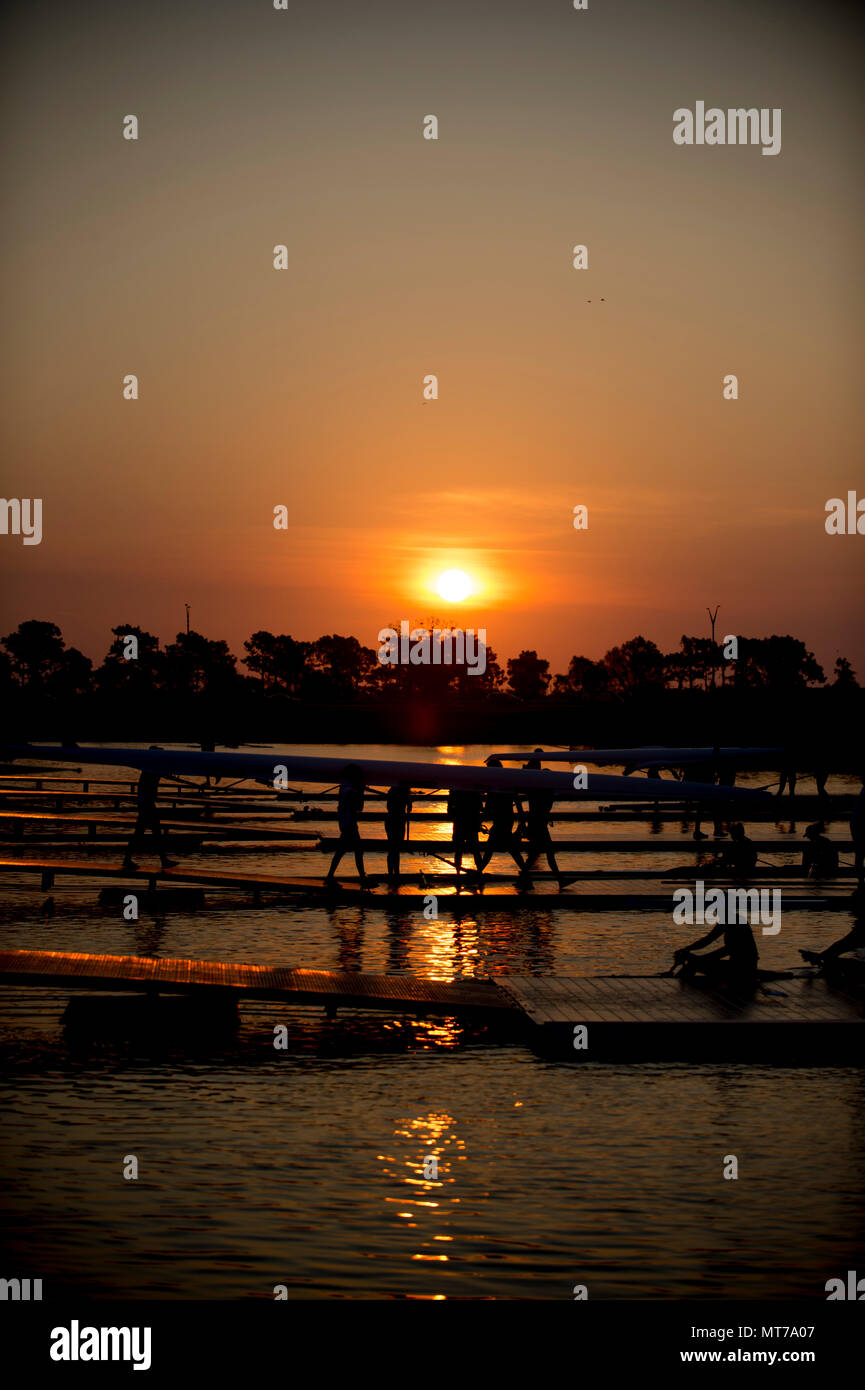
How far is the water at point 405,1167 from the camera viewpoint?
1011 cm

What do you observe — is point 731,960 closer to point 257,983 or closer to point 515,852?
point 257,983

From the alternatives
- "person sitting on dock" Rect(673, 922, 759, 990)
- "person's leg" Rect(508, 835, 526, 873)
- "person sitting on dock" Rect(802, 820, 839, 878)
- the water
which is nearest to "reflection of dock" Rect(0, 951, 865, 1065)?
"person sitting on dock" Rect(673, 922, 759, 990)

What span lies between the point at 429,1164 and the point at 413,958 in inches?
389

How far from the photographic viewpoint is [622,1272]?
10070mm

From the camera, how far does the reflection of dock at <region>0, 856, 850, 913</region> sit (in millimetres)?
27000

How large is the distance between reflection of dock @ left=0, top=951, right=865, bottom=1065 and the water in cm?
40

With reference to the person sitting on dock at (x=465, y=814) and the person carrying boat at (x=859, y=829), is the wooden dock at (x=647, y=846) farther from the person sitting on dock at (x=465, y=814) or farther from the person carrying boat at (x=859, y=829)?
the person carrying boat at (x=859, y=829)

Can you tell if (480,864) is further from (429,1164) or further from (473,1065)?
(429,1164)

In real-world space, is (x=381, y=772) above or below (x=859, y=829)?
above

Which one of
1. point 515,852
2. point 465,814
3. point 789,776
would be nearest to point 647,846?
point 515,852

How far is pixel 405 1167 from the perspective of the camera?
40.2 feet

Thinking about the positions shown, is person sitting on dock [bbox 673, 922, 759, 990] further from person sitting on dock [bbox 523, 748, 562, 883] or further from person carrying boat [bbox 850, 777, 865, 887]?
person carrying boat [bbox 850, 777, 865, 887]

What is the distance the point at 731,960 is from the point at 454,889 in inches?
484
